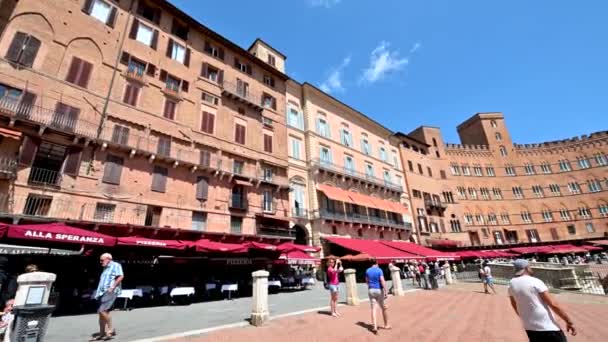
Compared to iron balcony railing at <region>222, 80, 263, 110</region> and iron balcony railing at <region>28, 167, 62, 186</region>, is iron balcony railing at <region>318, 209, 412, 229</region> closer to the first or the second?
iron balcony railing at <region>222, 80, 263, 110</region>

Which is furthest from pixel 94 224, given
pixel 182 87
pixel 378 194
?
pixel 378 194

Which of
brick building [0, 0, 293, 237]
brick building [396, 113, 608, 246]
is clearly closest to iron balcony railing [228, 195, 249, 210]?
brick building [0, 0, 293, 237]

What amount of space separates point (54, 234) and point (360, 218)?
22.2 m

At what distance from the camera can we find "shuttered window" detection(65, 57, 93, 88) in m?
15.1

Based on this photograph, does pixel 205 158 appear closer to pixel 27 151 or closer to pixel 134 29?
pixel 27 151

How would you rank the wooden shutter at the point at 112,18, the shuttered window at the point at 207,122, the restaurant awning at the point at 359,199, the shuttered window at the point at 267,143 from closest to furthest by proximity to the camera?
the wooden shutter at the point at 112,18 → the shuttered window at the point at 207,122 → the shuttered window at the point at 267,143 → the restaurant awning at the point at 359,199

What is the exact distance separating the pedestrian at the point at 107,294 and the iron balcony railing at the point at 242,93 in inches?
692

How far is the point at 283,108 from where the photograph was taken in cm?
2616

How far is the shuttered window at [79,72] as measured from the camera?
49.6ft

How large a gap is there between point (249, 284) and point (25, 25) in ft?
59.6

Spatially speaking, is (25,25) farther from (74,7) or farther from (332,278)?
(332,278)

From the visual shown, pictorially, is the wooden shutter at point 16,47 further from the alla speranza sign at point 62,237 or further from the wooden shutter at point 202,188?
the wooden shutter at point 202,188

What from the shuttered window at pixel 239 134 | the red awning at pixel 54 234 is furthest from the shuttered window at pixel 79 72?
the red awning at pixel 54 234

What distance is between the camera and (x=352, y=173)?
93.0ft
